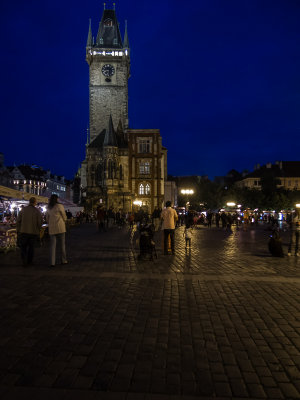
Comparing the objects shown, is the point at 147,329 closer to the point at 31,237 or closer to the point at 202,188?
the point at 31,237

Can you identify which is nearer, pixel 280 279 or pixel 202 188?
pixel 280 279

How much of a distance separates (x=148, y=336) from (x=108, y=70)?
63781mm

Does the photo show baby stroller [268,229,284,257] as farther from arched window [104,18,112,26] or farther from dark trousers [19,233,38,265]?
arched window [104,18,112,26]

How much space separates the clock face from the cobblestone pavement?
5927cm

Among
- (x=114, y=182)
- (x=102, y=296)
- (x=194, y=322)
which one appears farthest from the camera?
(x=114, y=182)

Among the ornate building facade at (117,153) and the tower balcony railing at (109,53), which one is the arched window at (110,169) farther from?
the tower balcony railing at (109,53)

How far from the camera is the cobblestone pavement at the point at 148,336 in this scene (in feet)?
10.7

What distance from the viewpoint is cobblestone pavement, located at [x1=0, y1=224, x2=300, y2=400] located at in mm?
3256

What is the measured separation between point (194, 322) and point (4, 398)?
2.80m

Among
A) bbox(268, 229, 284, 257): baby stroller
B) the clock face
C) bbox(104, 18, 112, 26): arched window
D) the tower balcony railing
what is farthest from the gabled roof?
bbox(268, 229, 284, 257): baby stroller

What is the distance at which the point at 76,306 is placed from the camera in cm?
580

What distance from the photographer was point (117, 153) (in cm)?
5641

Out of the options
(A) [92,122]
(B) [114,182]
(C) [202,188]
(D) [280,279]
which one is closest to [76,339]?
(D) [280,279]

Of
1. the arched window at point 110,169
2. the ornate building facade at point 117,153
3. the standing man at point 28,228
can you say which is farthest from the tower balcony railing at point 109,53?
the standing man at point 28,228
